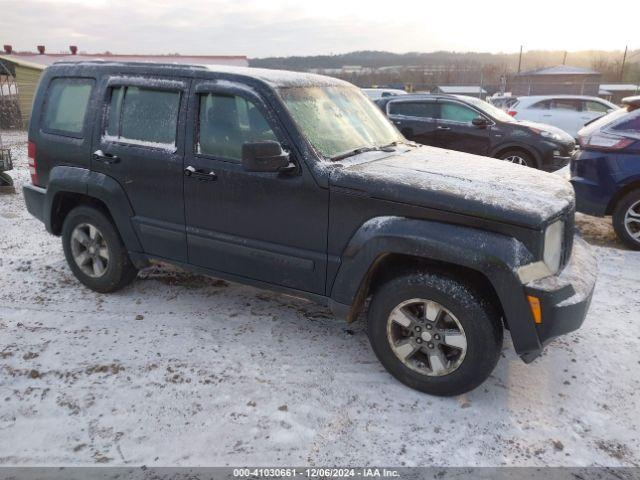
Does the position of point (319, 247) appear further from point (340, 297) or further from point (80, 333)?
point (80, 333)

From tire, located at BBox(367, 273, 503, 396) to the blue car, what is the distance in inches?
150

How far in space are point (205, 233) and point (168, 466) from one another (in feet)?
5.64

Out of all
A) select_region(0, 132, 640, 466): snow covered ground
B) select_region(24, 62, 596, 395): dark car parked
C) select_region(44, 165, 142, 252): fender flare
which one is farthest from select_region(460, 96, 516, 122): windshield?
select_region(44, 165, 142, 252): fender flare

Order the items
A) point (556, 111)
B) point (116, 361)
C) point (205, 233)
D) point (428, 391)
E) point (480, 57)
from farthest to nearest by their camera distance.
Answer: point (480, 57) → point (556, 111) → point (205, 233) → point (116, 361) → point (428, 391)

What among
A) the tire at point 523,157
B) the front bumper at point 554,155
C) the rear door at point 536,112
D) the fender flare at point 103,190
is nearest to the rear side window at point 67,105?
the fender flare at point 103,190

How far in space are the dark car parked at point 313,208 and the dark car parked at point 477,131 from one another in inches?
226

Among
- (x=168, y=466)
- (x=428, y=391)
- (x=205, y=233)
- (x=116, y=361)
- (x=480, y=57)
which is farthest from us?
(x=480, y=57)

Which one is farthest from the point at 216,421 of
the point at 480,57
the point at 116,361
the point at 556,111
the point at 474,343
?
the point at 480,57

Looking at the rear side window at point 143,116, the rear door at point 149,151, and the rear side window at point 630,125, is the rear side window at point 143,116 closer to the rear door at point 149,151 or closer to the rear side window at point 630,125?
the rear door at point 149,151

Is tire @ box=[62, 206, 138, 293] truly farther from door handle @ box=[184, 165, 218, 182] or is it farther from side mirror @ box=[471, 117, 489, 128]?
side mirror @ box=[471, 117, 489, 128]

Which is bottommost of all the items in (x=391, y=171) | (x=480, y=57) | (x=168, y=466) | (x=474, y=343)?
(x=168, y=466)

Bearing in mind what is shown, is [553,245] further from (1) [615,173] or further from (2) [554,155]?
(2) [554,155]

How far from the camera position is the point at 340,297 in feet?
10.7

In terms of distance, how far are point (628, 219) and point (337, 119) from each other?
4.09 metres
